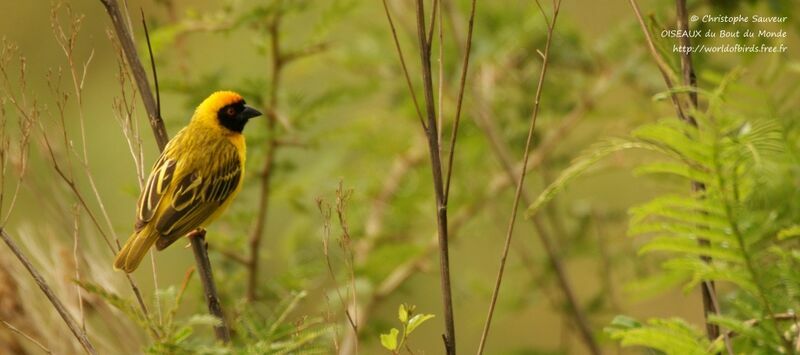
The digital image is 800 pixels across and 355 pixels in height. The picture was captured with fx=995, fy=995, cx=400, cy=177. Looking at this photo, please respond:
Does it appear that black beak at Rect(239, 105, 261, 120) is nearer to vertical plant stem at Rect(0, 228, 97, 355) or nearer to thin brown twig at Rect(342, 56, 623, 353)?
thin brown twig at Rect(342, 56, 623, 353)

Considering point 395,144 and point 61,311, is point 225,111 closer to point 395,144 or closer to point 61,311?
point 395,144

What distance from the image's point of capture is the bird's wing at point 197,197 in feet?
12.6

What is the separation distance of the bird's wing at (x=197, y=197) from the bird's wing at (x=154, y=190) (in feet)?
0.14

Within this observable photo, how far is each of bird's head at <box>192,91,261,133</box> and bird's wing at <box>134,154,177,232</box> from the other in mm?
396

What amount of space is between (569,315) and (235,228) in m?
1.67

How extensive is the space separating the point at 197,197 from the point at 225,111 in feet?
1.79

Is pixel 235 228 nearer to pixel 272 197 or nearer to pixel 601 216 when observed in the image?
pixel 272 197

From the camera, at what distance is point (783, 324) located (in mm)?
2203

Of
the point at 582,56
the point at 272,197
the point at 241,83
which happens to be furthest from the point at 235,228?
the point at 582,56

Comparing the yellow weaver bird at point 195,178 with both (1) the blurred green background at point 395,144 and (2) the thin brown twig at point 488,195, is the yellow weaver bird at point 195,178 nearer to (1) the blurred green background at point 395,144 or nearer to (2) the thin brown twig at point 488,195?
(1) the blurred green background at point 395,144

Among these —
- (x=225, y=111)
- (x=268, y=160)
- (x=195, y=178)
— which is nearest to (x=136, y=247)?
(x=195, y=178)

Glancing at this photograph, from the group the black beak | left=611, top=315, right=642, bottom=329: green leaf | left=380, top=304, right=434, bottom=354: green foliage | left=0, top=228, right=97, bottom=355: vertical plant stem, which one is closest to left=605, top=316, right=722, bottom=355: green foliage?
left=611, top=315, right=642, bottom=329: green leaf

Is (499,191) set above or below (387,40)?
below

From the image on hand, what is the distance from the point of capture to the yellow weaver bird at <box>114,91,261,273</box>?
381 cm
